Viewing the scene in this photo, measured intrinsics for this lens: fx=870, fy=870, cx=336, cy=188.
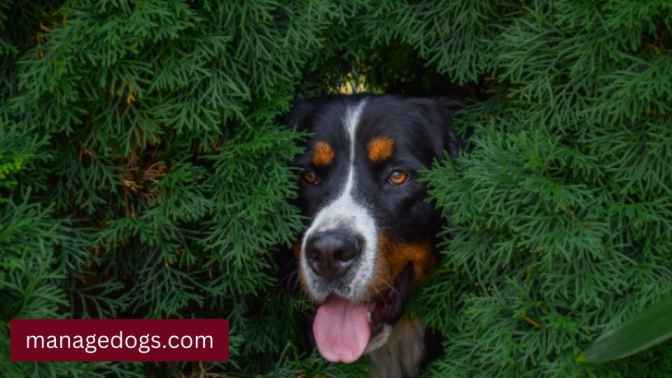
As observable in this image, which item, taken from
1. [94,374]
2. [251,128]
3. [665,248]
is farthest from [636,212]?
[94,374]

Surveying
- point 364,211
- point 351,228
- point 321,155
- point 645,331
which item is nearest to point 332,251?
point 351,228

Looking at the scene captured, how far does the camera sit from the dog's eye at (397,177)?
341cm

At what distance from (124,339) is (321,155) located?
1.03 metres

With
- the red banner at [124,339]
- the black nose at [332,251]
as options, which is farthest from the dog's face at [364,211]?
the red banner at [124,339]

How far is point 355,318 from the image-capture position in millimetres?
3320

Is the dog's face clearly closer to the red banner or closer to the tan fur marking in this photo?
the tan fur marking

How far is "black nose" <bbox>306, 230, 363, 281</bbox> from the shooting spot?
10.2 ft

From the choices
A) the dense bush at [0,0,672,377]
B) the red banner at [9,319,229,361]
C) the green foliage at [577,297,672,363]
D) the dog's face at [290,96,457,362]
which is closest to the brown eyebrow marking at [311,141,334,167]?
the dog's face at [290,96,457,362]

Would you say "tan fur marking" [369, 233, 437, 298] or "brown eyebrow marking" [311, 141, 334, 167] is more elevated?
"brown eyebrow marking" [311, 141, 334, 167]

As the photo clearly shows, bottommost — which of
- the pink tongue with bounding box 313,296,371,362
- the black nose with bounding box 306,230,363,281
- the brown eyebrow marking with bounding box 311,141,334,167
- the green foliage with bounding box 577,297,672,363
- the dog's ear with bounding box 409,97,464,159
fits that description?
the pink tongue with bounding box 313,296,371,362

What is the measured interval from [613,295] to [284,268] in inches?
53.4

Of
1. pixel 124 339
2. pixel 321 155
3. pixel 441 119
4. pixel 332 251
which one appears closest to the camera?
pixel 124 339

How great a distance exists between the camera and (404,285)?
334 cm

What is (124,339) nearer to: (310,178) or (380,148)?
(310,178)
